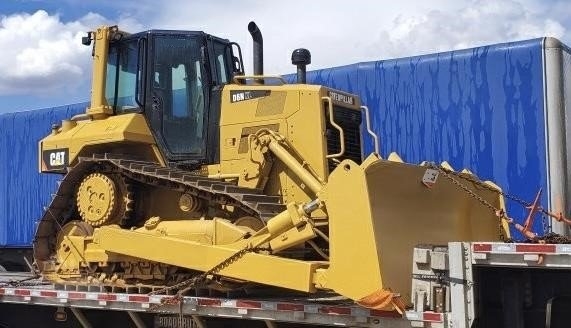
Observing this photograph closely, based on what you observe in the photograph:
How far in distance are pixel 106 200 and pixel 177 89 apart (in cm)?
142

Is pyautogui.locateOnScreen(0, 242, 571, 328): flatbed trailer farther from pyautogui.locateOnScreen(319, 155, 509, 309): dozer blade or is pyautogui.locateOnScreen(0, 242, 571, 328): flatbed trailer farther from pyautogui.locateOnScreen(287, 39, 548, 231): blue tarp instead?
pyautogui.locateOnScreen(287, 39, 548, 231): blue tarp

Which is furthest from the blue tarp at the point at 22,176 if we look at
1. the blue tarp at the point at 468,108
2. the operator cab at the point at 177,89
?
the operator cab at the point at 177,89

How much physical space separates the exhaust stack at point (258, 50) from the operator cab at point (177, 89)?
0.46 meters

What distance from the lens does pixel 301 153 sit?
688 centimetres

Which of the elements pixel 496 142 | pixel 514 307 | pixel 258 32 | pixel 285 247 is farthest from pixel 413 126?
pixel 514 307

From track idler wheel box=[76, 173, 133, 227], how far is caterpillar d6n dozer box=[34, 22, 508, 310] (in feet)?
0.05

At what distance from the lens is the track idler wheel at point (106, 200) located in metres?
7.43

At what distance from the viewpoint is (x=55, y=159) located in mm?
Answer: 8289

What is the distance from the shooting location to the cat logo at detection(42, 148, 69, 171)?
816 cm

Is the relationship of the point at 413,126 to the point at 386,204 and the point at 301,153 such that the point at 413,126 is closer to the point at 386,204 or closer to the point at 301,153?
the point at 301,153

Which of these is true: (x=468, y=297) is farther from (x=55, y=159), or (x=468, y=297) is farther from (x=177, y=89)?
(x=55, y=159)

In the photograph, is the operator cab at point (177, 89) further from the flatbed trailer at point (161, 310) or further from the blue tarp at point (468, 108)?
the blue tarp at point (468, 108)

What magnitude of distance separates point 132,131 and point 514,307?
4.41m

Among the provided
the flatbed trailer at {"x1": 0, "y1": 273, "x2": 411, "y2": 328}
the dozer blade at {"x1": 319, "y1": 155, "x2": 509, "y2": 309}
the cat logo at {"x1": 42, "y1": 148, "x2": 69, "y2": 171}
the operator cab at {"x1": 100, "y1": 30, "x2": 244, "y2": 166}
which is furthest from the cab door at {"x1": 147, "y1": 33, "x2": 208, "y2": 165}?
the dozer blade at {"x1": 319, "y1": 155, "x2": 509, "y2": 309}
